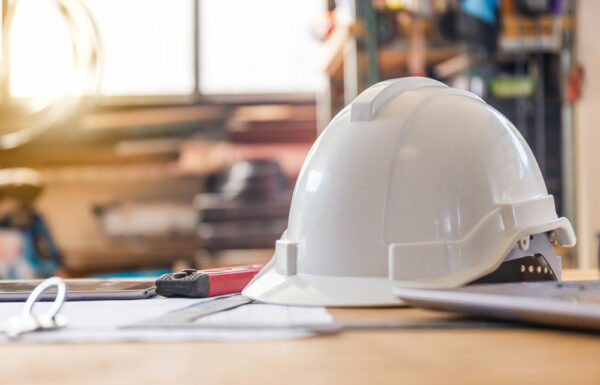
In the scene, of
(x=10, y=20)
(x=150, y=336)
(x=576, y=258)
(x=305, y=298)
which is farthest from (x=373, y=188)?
(x=10, y=20)

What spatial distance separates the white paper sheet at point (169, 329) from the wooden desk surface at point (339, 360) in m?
0.01

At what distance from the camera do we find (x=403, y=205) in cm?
53

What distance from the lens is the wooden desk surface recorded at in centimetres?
32

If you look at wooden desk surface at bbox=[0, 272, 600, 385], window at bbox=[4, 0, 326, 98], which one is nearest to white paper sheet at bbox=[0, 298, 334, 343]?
wooden desk surface at bbox=[0, 272, 600, 385]

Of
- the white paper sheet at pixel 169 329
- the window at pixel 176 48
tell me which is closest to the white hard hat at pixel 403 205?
the white paper sheet at pixel 169 329

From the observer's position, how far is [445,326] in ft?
1.45

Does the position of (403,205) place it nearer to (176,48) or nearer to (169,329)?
(169,329)

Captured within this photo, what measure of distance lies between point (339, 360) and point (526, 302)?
0.44 ft

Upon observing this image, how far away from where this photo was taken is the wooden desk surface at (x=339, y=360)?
320mm

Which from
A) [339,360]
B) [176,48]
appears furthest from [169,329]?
[176,48]

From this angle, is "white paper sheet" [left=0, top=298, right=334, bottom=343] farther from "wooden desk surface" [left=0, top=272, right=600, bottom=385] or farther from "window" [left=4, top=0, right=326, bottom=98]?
"window" [left=4, top=0, right=326, bottom=98]

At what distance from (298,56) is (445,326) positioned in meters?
3.43

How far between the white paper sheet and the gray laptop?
8cm

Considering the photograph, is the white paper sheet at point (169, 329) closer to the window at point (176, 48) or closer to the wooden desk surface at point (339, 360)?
the wooden desk surface at point (339, 360)
